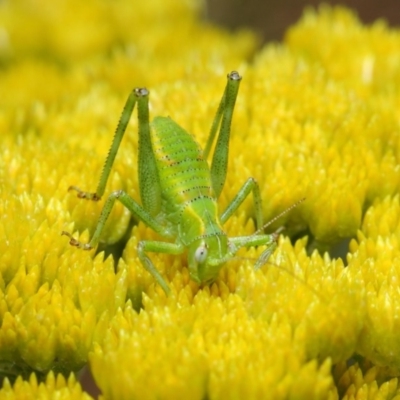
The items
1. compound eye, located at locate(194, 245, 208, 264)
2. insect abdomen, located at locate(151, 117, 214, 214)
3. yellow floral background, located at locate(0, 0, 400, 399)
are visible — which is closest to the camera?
yellow floral background, located at locate(0, 0, 400, 399)

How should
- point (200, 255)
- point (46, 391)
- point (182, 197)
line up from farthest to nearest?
point (182, 197) → point (200, 255) → point (46, 391)

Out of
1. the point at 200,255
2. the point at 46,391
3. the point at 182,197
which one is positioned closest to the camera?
the point at 46,391

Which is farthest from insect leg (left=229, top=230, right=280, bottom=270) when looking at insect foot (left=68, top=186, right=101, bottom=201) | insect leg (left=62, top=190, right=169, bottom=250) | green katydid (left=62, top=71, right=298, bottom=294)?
insect foot (left=68, top=186, right=101, bottom=201)

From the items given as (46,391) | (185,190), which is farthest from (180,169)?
(46,391)

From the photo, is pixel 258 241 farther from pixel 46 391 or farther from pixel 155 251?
pixel 46 391

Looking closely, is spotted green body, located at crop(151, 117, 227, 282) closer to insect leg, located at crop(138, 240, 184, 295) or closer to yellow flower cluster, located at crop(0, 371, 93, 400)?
insect leg, located at crop(138, 240, 184, 295)

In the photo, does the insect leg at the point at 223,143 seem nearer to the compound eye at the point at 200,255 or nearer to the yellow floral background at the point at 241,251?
the yellow floral background at the point at 241,251

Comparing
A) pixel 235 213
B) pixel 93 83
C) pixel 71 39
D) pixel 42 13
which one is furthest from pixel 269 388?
pixel 42 13
